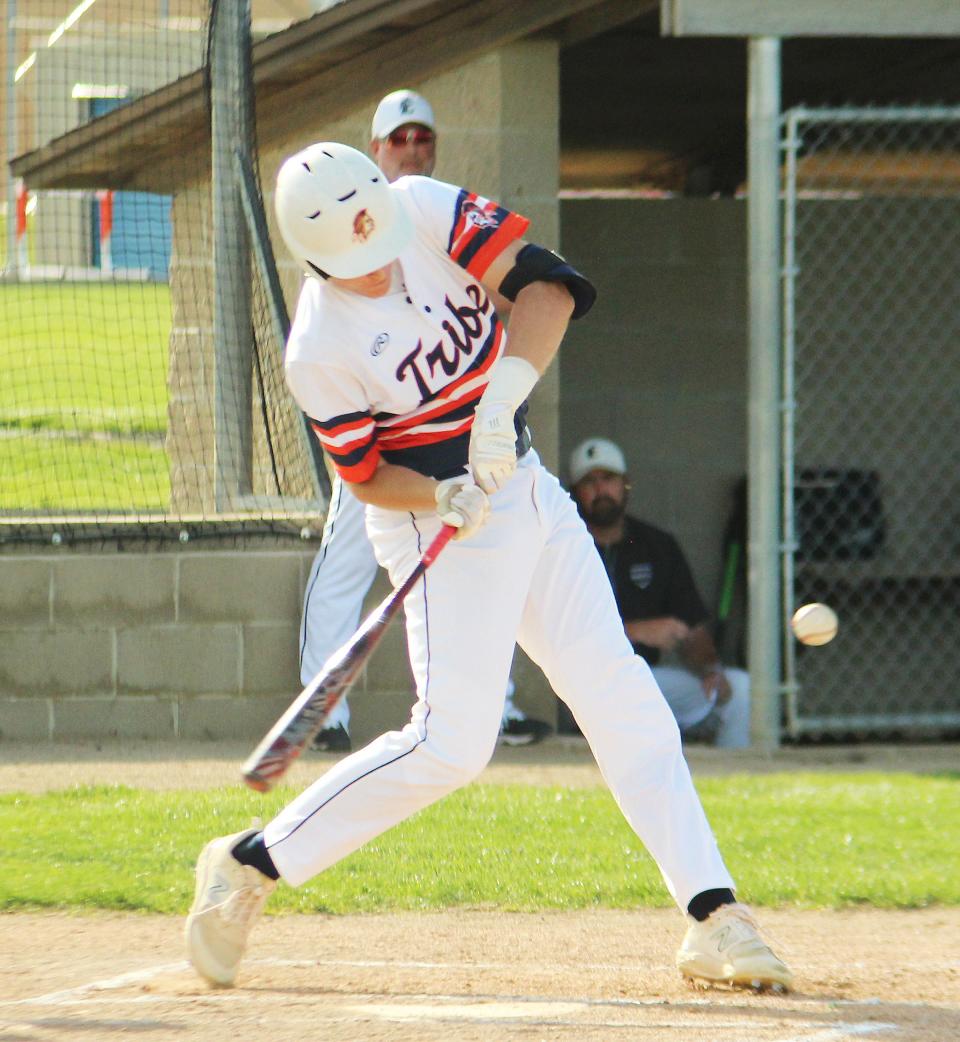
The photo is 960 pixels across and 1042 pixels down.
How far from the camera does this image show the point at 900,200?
9188 millimetres

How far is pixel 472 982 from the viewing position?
358 cm

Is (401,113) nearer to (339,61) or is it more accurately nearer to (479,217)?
(339,61)

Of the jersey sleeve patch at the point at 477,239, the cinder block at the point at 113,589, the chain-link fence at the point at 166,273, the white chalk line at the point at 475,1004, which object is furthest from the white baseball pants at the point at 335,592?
the jersey sleeve patch at the point at 477,239

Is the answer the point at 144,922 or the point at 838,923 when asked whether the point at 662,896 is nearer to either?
the point at 838,923

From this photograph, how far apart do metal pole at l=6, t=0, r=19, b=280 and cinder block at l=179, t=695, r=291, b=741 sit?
304cm

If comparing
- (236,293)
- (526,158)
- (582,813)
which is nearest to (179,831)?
(582,813)

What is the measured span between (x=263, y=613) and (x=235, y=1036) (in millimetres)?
3839

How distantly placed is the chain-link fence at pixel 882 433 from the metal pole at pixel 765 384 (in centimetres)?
234

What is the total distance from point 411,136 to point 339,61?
1.37 meters

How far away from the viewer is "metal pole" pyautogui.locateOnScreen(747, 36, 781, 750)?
6762mm

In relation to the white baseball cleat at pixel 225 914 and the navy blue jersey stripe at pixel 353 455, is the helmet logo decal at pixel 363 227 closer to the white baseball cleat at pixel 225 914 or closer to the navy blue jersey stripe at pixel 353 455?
the navy blue jersey stripe at pixel 353 455

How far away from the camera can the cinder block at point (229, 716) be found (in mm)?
6797

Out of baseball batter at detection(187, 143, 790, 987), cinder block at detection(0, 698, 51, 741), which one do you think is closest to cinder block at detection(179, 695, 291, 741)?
cinder block at detection(0, 698, 51, 741)

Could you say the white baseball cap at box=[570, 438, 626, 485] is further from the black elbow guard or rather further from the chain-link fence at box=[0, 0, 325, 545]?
the black elbow guard
